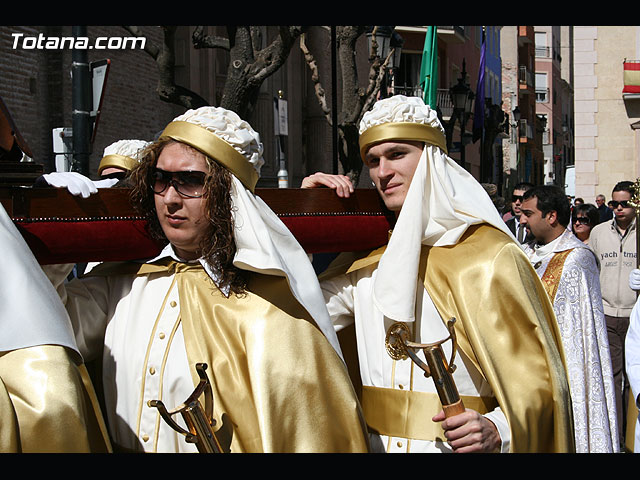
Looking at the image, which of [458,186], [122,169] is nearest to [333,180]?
[458,186]

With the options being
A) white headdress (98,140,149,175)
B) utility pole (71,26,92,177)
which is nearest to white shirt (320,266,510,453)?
white headdress (98,140,149,175)

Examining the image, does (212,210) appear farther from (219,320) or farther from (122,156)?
(122,156)

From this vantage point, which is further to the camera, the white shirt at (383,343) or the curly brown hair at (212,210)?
the white shirt at (383,343)

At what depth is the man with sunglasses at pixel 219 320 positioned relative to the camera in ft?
8.75

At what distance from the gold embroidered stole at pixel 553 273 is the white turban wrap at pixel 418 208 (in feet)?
8.62

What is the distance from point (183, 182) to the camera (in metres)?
2.74

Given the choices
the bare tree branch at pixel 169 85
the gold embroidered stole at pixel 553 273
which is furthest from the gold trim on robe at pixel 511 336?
the bare tree branch at pixel 169 85

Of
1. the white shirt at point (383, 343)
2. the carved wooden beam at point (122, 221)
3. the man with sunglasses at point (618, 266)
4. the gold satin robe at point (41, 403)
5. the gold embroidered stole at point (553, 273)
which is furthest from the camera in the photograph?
the man with sunglasses at point (618, 266)

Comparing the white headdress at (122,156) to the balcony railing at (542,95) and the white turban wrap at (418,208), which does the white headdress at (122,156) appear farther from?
the balcony railing at (542,95)

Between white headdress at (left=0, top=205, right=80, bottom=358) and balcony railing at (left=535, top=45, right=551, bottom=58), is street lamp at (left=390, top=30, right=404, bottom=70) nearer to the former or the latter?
white headdress at (left=0, top=205, right=80, bottom=358)

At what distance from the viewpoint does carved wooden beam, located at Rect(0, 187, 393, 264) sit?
2619 mm

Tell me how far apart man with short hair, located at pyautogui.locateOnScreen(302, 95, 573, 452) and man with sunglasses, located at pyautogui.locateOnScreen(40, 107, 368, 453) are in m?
0.38

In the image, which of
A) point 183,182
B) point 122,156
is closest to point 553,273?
point 122,156

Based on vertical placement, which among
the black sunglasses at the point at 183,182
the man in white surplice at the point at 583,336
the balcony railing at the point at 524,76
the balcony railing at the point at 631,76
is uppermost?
the balcony railing at the point at 524,76
